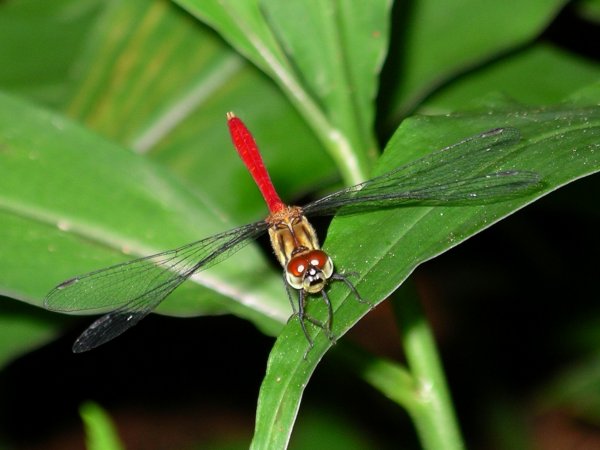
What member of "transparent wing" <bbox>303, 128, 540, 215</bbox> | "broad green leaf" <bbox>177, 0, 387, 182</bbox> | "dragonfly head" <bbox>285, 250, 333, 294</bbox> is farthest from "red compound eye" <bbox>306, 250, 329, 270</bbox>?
"broad green leaf" <bbox>177, 0, 387, 182</bbox>

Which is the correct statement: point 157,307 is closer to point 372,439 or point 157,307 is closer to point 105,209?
point 105,209

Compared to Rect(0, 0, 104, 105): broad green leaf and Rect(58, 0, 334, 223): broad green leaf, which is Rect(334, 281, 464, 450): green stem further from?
Rect(0, 0, 104, 105): broad green leaf

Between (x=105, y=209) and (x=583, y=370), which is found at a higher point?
(x=105, y=209)

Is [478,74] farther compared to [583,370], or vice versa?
[583,370]

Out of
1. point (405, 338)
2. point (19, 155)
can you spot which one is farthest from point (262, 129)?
point (405, 338)

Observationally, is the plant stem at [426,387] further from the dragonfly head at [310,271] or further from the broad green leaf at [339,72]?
the broad green leaf at [339,72]
